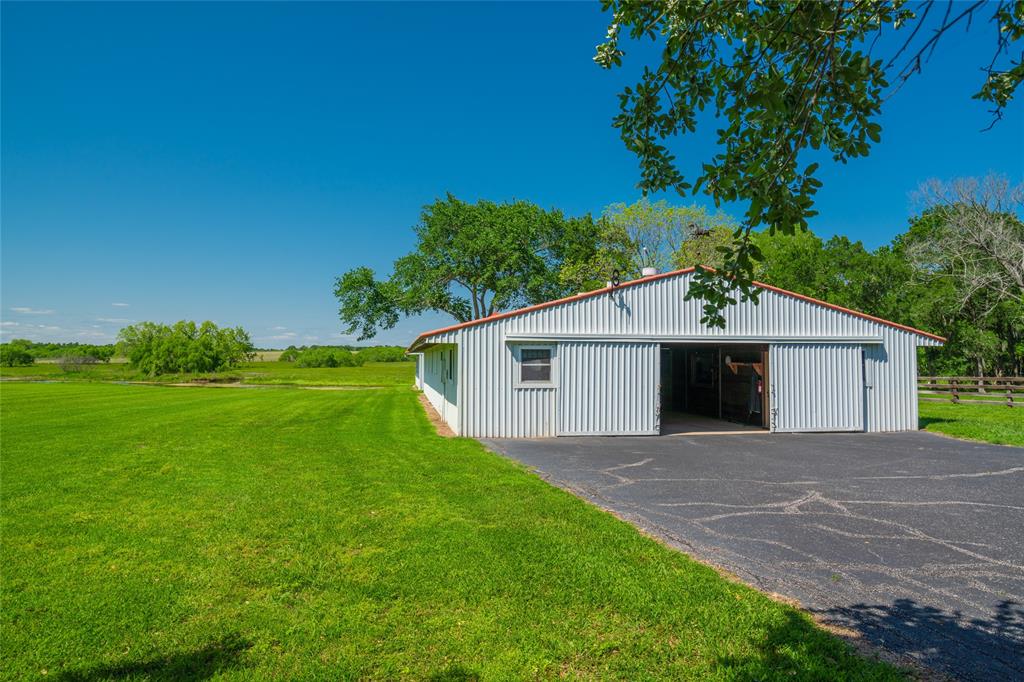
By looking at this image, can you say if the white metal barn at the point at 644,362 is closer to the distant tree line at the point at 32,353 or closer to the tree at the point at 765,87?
the tree at the point at 765,87

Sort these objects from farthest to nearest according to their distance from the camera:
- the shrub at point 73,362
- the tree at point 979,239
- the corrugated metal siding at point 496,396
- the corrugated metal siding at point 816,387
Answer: the shrub at point 73,362 → the tree at point 979,239 → the corrugated metal siding at point 816,387 → the corrugated metal siding at point 496,396

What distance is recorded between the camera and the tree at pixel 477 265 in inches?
1371

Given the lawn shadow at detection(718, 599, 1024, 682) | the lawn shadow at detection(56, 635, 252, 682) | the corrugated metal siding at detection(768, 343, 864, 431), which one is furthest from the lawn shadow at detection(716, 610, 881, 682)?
the corrugated metal siding at detection(768, 343, 864, 431)

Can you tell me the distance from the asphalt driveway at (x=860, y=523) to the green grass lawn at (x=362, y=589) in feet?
1.82

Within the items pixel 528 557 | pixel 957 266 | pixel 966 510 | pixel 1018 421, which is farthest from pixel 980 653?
pixel 957 266

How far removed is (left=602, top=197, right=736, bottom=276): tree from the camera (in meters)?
36.3

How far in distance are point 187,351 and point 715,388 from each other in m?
48.7

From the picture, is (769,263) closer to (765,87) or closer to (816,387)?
(816,387)

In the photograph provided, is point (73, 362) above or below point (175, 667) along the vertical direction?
above

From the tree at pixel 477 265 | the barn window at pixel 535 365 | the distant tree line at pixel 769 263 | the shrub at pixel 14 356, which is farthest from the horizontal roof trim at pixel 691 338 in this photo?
the shrub at pixel 14 356

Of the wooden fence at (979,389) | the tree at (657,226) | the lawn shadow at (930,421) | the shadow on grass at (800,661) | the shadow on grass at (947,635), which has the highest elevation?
the tree at (657,226)

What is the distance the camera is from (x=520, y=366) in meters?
13.0

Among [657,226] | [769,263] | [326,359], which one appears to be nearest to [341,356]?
[326,359]

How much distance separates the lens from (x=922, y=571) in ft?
14.8
